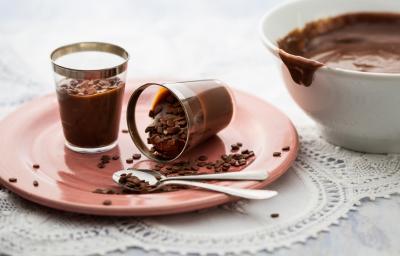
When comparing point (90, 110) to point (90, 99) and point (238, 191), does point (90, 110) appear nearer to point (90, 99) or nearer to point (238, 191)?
point (90, 99)

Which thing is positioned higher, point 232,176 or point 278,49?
point 278,49

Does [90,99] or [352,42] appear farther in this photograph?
[352,42]

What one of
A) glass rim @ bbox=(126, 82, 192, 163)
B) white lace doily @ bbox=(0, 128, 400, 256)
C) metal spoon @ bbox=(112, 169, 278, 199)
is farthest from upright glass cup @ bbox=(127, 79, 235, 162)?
white lace doily @ bbox=(0, 128, 400, 256)

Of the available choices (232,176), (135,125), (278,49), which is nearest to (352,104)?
(278,49)

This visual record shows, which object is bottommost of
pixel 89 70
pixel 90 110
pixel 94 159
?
pixel 94 159

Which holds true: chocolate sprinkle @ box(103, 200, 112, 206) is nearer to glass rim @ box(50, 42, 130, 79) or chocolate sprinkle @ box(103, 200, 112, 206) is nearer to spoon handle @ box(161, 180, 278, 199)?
spoon handle @ box(161, 180, 278, 199)

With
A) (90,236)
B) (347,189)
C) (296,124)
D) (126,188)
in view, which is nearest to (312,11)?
(296,124)

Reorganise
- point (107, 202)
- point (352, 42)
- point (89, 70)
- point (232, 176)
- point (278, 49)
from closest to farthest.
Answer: point (107, 202)
point (232, 176)
point (89, 70)
point (278, 49)
point (352, 42)

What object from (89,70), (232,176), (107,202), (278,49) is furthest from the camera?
(278,49)
